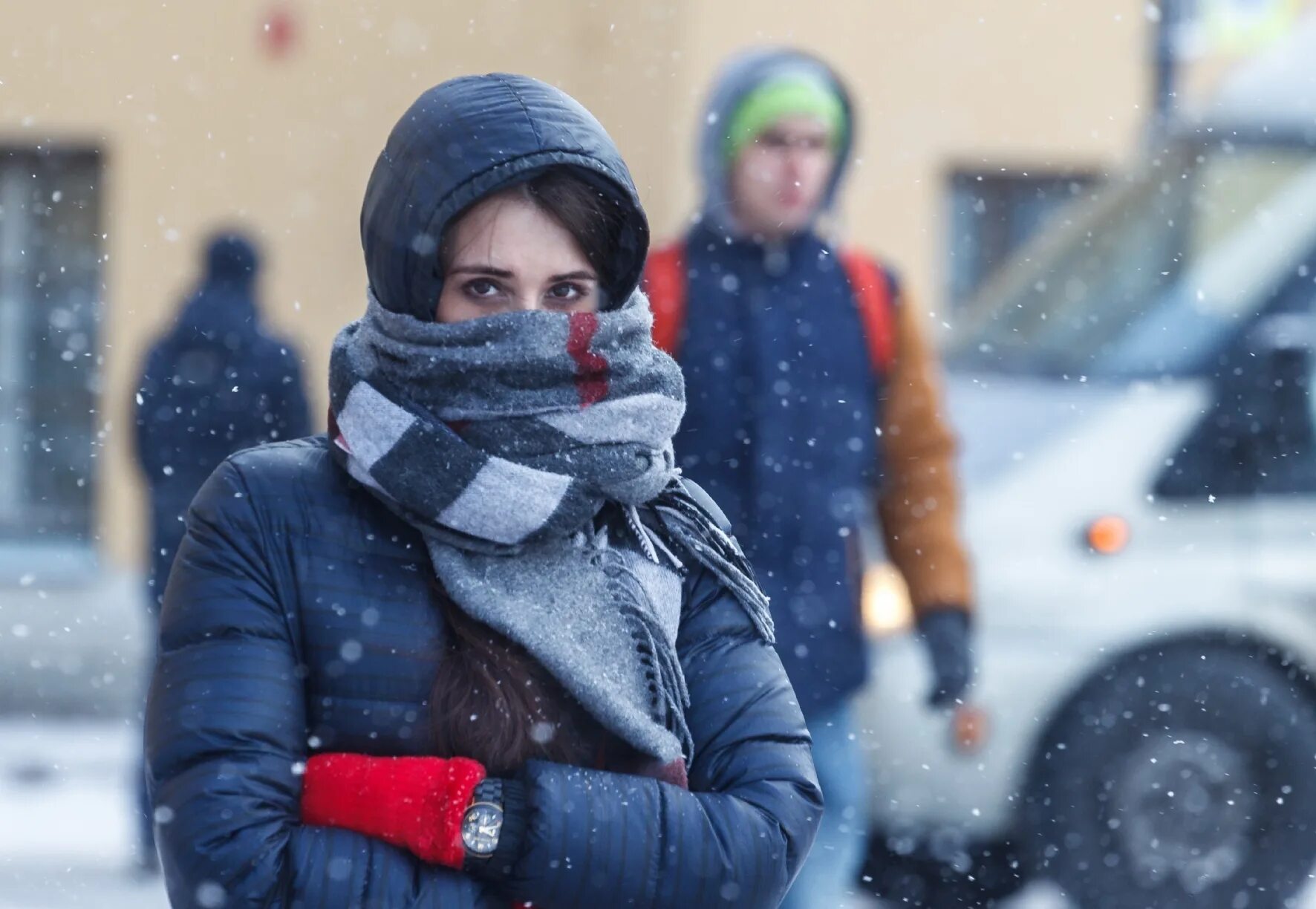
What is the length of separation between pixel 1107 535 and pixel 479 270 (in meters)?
3.67

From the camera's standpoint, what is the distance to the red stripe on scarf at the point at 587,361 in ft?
6.47

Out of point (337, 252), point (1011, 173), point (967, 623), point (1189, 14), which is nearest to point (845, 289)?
point (967, 623)

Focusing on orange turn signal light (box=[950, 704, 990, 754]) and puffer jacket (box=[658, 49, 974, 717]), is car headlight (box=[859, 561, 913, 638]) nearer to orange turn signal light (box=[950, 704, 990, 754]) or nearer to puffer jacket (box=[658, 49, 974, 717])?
orange turn signal light (box=[950, 704, 990, 754])

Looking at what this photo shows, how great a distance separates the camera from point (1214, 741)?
5.27 meters

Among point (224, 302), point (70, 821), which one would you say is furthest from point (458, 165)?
point (70, 821)

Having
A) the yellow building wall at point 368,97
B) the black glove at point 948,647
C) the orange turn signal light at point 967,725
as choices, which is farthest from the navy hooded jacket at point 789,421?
the yellow building wall at point 368,97

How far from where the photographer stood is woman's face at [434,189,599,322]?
1949 mm

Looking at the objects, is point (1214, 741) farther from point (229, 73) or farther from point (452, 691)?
point (229, 73)

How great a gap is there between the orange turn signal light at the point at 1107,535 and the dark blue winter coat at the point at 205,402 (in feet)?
7.81

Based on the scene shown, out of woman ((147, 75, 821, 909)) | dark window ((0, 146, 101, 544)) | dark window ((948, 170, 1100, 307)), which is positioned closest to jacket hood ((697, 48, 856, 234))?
woman ((147, 75, 821, 909))

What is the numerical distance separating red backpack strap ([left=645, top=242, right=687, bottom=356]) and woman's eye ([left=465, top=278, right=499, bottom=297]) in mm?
1338

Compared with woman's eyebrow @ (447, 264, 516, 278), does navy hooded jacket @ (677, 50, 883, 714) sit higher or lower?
lower

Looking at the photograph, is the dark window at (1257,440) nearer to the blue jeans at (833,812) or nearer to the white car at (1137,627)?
the white car at (1137,627)

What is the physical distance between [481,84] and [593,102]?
7.76m
